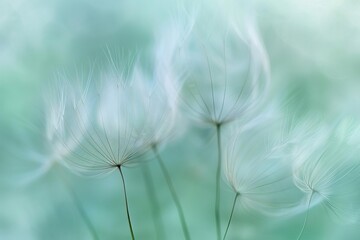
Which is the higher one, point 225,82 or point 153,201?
point 225,82

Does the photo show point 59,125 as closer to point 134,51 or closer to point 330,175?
point 134,51

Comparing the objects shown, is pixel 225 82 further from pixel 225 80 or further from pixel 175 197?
pixel 175 197

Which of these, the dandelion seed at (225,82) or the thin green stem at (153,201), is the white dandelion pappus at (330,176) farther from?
the thin green stem at (153,201)

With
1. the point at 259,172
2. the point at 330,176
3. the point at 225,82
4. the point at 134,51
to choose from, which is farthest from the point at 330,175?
the point at 134,51

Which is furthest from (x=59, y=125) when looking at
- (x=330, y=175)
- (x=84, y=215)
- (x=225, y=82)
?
(x=330, y=175)

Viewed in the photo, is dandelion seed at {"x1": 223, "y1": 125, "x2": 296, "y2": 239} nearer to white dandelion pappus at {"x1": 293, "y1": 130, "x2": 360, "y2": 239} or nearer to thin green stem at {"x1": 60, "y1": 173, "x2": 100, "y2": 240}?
white dandelion pappus at {"x1": 293, "y1": 130, "x2": 360, "y2": 239}

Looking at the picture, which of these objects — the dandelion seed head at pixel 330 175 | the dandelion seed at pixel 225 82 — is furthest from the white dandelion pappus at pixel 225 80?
the dandelion seed head at pixel 330 175

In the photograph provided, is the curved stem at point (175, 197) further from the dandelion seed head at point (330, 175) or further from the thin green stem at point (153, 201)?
the dandelion seed head at point (330, 175)

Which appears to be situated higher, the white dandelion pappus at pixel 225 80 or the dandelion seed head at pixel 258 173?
the white dandelion pappus at pixel 225 80

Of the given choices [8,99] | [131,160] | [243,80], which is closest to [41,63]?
[8,99]

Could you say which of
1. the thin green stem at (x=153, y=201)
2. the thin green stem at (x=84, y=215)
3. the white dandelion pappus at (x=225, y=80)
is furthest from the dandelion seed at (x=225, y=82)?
the thin green stem at (x=84, y=215)
